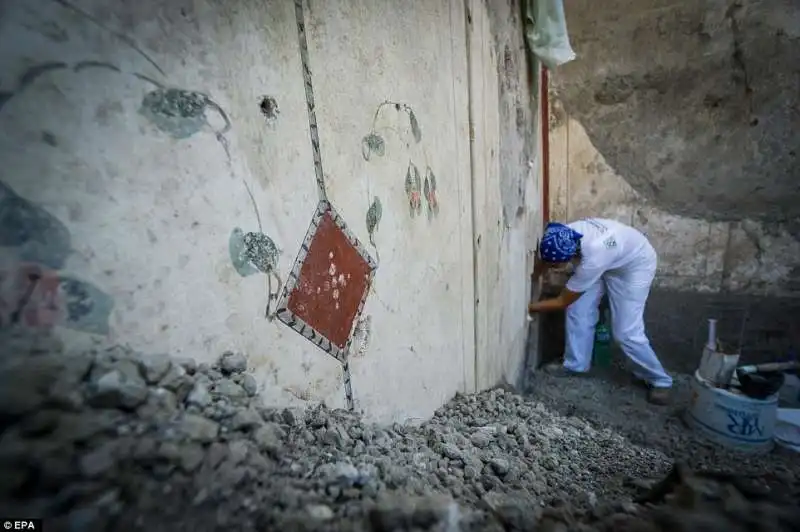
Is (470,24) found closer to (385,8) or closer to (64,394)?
(385,8)

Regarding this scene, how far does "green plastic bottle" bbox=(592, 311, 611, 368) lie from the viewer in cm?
312

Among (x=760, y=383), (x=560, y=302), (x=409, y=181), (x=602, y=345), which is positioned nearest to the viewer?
(x=409, y=181)

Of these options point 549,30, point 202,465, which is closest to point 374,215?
point 202,465

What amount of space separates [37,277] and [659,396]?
2.98m

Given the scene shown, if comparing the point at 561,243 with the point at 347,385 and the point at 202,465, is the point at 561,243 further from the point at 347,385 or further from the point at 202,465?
the point at 202,465

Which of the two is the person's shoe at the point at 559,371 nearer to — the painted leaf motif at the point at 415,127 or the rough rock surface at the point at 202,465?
the rough rock surface at the point at 202,465

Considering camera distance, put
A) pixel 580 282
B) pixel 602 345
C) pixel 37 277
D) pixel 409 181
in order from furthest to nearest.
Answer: pixel 602 345
pixel 580 282
pixel 409 181
pixel 37 277

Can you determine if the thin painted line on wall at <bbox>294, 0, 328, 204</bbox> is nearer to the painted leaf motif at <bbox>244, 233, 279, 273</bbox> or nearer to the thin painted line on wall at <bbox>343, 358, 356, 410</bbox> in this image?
the painted leaf motif at <bbox>244, 233, 279, 273</bbox>

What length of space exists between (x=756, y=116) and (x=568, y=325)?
5.53 ft

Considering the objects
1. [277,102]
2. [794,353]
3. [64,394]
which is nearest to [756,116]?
[794,353]

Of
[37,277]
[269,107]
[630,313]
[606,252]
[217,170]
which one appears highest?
[269,107]

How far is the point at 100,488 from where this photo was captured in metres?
0.52

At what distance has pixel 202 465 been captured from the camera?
614mm

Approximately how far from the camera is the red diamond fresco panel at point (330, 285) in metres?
0.93
